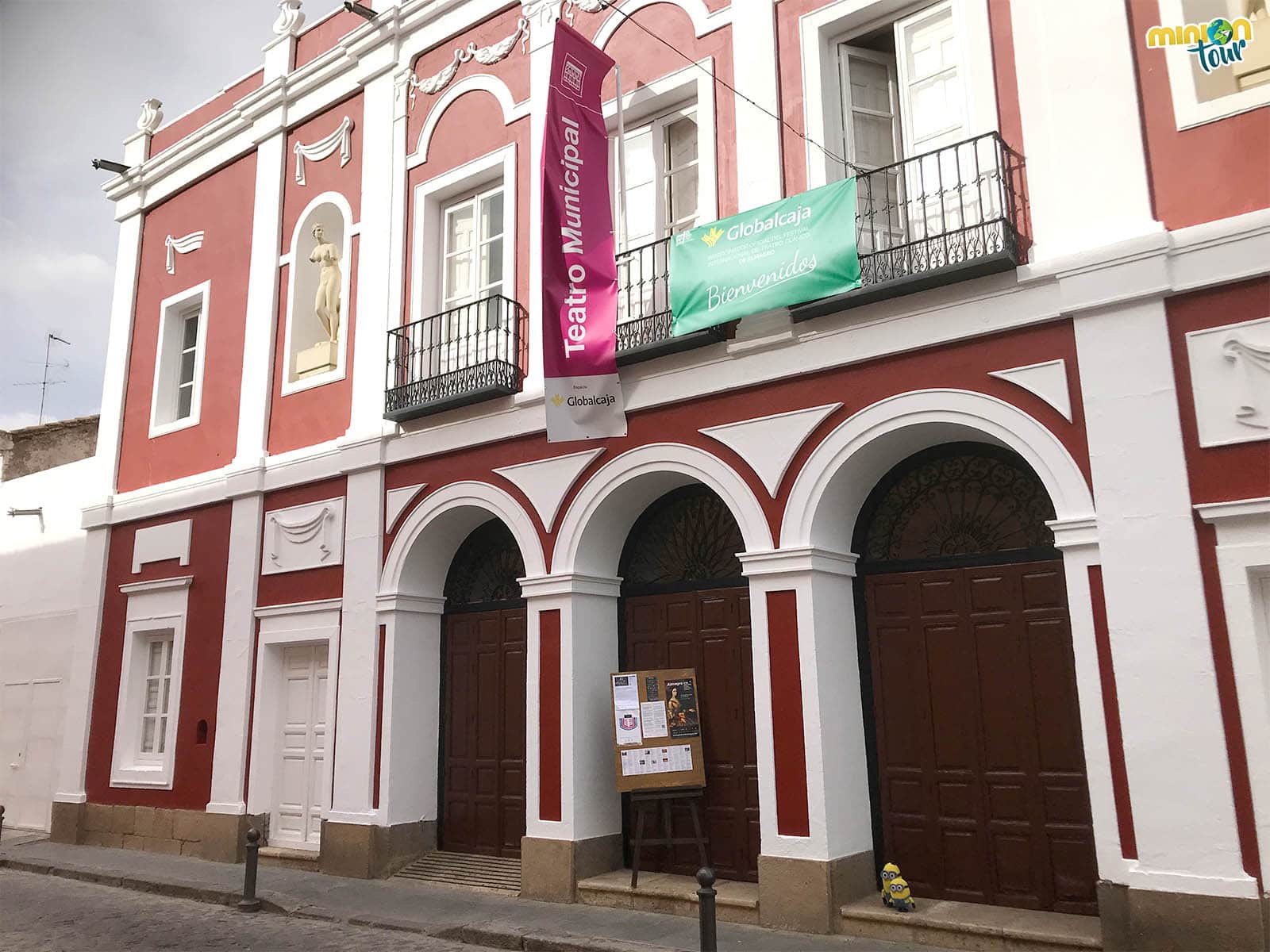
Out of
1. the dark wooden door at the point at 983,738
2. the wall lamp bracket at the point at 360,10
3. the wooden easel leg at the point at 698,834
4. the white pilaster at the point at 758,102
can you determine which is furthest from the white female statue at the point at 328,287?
the dark wooden door at the point at 983,738

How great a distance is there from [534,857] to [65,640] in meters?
8.69

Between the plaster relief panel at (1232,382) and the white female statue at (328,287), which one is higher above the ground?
the white female statue at (328,287)

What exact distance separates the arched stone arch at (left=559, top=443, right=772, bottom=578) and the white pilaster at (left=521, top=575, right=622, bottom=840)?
20 cm

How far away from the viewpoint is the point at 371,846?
32.7 ft

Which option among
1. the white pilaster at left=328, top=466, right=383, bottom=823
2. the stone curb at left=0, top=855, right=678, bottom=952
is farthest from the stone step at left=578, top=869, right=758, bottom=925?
the white pilaster at left=328, top=466, right=383, bottom=823

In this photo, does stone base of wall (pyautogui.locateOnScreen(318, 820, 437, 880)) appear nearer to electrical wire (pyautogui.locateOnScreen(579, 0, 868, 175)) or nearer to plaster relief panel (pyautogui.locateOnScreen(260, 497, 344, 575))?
plaster relief panel (pyautogui.locateOnScreen(260, 497, 344, 575))

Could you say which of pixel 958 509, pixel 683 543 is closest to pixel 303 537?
pixel 683 543

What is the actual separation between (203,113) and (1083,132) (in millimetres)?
11949

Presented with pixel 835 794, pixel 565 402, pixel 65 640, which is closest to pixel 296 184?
pixel 565 402

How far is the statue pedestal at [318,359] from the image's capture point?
1204 centimetres

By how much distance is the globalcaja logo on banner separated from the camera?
21.8 feet

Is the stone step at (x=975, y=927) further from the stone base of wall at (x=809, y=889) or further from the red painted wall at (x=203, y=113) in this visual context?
the red painted wall at (x=203, y=113)

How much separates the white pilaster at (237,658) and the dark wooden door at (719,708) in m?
4.80

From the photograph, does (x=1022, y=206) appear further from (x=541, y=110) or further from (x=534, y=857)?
(x=534, y=857)
